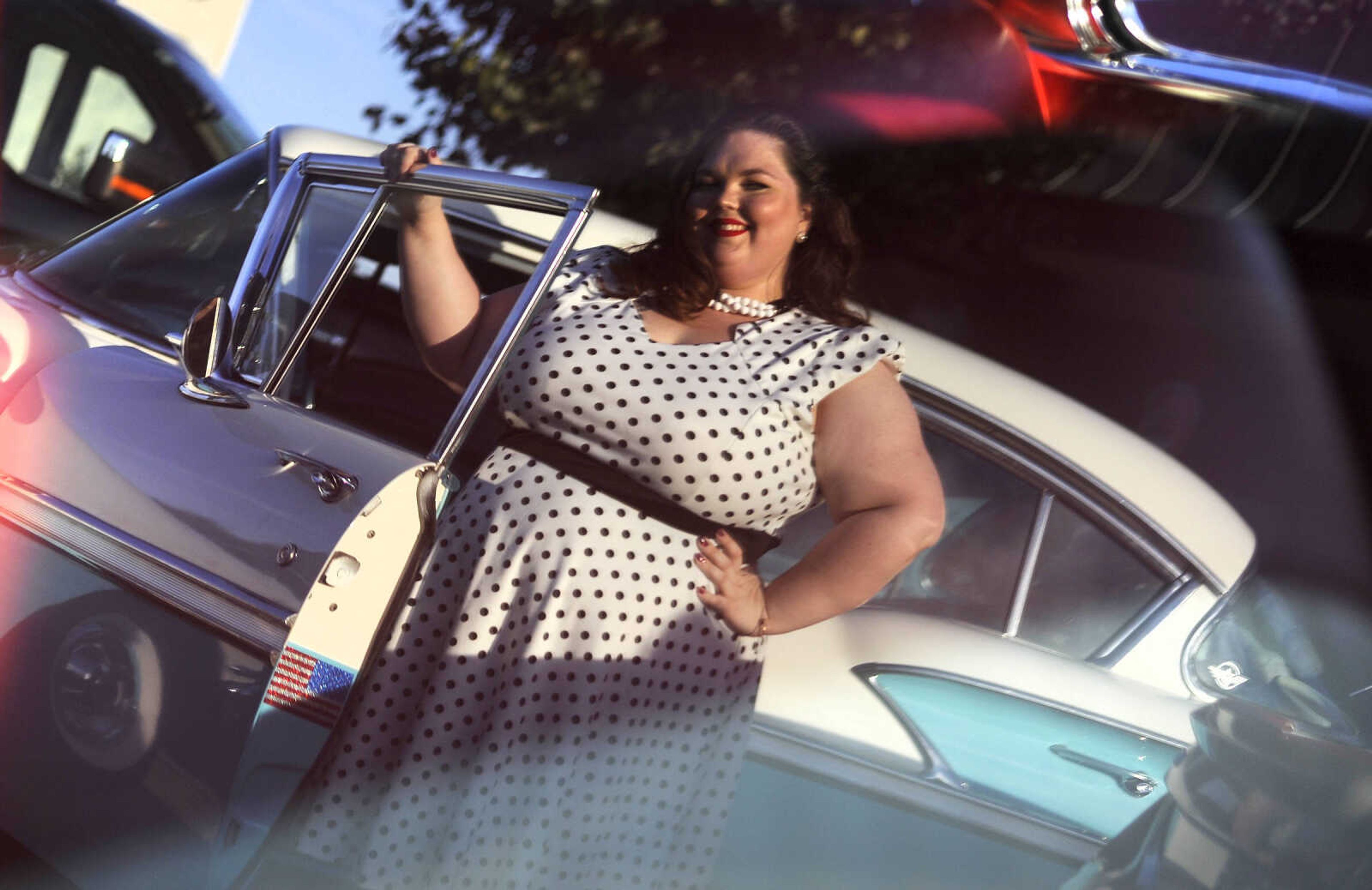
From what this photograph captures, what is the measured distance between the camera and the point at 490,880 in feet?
6.08

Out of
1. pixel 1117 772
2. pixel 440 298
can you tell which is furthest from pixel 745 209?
pixel 1117 772

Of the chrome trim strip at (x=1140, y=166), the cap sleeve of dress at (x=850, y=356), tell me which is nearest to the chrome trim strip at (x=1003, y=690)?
the cap sleeve of dress at (x=850, y=356)

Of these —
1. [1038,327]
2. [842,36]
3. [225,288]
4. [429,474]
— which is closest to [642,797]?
[429,474]

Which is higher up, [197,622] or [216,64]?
[216,64]

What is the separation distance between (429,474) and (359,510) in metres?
0.11

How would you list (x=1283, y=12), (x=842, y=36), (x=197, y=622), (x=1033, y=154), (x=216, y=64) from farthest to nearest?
(x=216, y=64), (x=842, y=36), (x=1033, y=154), (x=1283, y=12), (x=197, y=622)

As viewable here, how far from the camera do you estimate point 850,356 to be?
6.48ft

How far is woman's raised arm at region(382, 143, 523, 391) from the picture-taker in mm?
2127

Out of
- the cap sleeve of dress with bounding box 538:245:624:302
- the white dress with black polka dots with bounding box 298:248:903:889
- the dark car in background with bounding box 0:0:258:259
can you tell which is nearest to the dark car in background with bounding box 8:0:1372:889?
the white dress with black polka dots with bounding box 298:248:903:889

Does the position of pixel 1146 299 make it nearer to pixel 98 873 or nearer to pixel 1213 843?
pixel 1213 843

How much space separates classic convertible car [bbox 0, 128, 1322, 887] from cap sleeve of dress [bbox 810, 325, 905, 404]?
0.44 meters

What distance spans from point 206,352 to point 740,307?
0.91 metres

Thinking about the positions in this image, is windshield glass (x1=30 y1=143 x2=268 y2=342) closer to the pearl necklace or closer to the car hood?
the car hood

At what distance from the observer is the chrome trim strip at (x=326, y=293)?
90.7 inches
